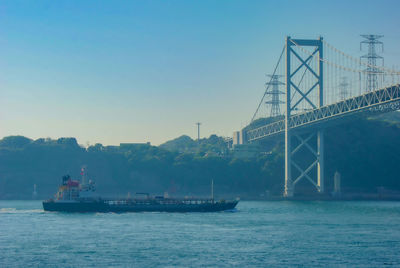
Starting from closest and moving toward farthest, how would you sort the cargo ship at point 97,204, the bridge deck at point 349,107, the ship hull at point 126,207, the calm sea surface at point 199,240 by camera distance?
1. the calm sea surface at point 199,240
2. the ship hull at point 126,207
3. the cargo ship at point 97,204
4. the bridge deck at point 349,107

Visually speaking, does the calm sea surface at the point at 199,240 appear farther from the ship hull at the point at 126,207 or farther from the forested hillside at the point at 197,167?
the forested hillside at the point at 197,167

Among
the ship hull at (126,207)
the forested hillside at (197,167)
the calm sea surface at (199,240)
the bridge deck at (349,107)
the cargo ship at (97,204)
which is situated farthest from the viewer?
the forested hillside at (197,167)

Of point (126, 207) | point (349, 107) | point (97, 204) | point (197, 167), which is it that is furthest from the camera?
point (197, 167)

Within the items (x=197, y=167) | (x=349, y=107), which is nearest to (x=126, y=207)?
(x=349, y=107)

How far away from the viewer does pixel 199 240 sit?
5788 centimetres

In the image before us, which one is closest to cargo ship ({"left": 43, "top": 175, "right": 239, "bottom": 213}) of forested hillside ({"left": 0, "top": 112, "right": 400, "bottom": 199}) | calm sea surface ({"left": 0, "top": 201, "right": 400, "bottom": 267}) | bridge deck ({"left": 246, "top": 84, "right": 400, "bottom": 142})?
calm sea surface ({"left": 0, "top": 201, "right": 400, "bottom": 267})

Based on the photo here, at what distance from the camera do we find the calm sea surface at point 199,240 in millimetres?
47000

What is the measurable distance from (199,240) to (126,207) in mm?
35723

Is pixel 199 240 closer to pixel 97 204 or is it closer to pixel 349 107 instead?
pixel 97 204

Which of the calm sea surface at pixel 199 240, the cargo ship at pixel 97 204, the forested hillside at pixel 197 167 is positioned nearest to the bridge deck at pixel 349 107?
the forested hillside at pixel 197 167

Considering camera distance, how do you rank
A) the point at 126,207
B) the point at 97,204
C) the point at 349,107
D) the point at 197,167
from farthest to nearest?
the point at 197,167 → the point at 349,107 → the point at 126,207 → the point at 97,204

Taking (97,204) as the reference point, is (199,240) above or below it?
below

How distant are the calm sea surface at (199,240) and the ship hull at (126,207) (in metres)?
5.34

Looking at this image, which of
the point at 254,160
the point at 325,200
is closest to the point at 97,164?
the point at 254,160
